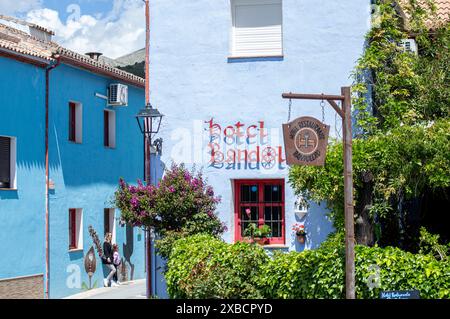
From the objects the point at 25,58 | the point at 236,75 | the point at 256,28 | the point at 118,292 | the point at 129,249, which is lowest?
the point at 118,292

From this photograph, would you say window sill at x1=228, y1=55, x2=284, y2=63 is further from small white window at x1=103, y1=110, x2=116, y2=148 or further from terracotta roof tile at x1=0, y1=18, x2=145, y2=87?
small white window at x1=103, y1=110, x2=116, y2=148

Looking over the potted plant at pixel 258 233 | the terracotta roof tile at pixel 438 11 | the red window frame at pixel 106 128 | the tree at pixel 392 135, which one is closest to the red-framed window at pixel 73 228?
the red window frame at pixel 106 128

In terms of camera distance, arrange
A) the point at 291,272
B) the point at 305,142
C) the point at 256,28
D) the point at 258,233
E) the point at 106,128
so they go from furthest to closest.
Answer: the point at 106,128, the point at 256,28, the point at 258,233, the point at 291,272, the point at 305,142

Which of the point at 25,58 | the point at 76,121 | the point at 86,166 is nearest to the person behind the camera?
the point at 25,58

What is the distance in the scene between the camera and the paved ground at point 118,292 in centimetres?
2231

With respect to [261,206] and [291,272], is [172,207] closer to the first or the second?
[261,206]

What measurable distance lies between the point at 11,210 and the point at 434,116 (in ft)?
33.6

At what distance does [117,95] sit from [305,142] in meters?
13.6

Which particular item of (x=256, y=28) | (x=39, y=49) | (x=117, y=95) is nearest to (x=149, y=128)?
(x=256, y=28)

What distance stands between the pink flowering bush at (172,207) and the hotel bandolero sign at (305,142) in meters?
3.78

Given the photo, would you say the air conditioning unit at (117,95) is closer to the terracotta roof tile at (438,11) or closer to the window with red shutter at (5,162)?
the window with red shutter at (5,162)

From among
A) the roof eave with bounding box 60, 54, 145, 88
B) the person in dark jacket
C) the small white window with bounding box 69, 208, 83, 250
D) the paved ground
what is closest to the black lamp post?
the paved ground

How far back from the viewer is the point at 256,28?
1736cm
